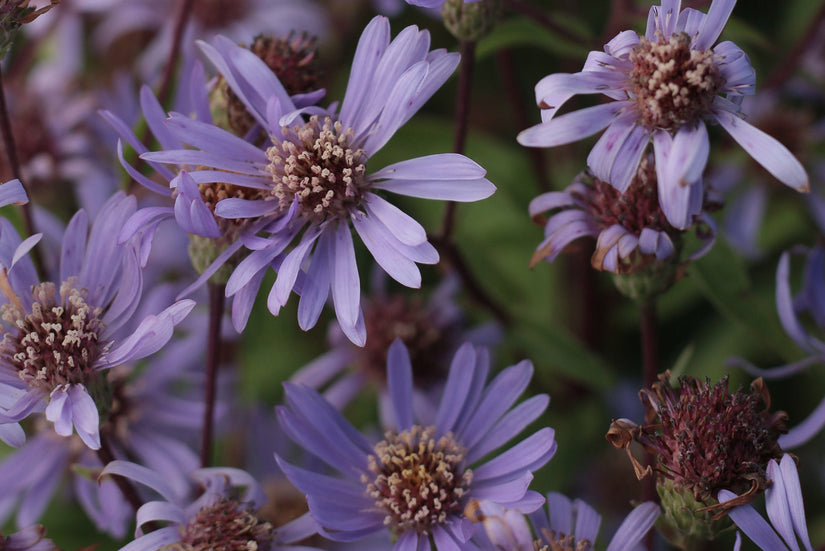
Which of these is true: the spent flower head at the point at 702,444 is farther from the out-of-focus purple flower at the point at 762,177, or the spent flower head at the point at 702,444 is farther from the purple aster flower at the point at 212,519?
the out-of-focus purple flower at the point at 762,177

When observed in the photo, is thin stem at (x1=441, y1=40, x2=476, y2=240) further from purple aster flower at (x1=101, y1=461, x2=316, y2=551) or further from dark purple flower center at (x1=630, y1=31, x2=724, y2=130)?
purple aster flower at (x1=101, y1=461, x2=316, y2=551)

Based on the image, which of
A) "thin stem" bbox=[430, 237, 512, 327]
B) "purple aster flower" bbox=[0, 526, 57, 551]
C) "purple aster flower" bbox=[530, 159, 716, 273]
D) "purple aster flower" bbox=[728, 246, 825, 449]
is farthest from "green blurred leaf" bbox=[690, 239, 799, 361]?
"purple aster flower" bbox=[0, 526, 57, 551]

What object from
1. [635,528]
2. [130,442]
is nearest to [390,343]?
[130,442]

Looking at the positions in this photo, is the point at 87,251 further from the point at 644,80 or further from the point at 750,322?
the point at 750,322

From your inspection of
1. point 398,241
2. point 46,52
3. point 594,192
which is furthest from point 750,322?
point 46,52

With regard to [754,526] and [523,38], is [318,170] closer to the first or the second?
[523,38]

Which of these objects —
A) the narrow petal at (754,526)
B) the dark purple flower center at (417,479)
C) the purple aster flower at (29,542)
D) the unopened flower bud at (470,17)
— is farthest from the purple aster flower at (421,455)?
the unopened flower bud at (470,17)
